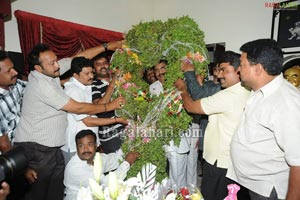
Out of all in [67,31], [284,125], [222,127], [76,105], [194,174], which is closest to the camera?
[284,125]

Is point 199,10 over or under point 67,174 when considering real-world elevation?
over

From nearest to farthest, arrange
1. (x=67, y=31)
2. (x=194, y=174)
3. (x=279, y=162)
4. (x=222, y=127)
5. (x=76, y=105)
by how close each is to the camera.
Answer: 1. (x=279, y=162)
2. (x=222, y=127)
3. (x=76, y=105)
4. (x=194, y=174)
5. (x=67, y=31)

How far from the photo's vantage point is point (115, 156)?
7.27 feet

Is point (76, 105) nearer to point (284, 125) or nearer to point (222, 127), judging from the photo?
point (222, 127)

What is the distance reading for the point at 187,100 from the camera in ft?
6.54

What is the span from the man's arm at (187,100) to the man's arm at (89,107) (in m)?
0.56

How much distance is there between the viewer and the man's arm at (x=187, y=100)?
1.95 meters

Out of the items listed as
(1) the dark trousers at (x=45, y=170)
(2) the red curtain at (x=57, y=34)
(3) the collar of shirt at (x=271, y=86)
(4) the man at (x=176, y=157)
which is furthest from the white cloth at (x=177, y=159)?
(2) the red curtain at (x=57, y=34)

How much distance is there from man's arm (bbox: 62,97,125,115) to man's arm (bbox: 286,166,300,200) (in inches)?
55.7

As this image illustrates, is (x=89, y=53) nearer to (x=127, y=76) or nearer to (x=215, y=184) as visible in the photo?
(x=127, y=76)

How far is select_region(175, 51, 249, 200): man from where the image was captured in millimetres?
1905

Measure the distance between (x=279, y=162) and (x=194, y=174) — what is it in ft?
6.79

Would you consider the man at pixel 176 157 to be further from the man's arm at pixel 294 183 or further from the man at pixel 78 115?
the man's arm at pixel 294 183

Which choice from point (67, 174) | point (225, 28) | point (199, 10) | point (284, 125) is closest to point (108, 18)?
point (199, 10)
